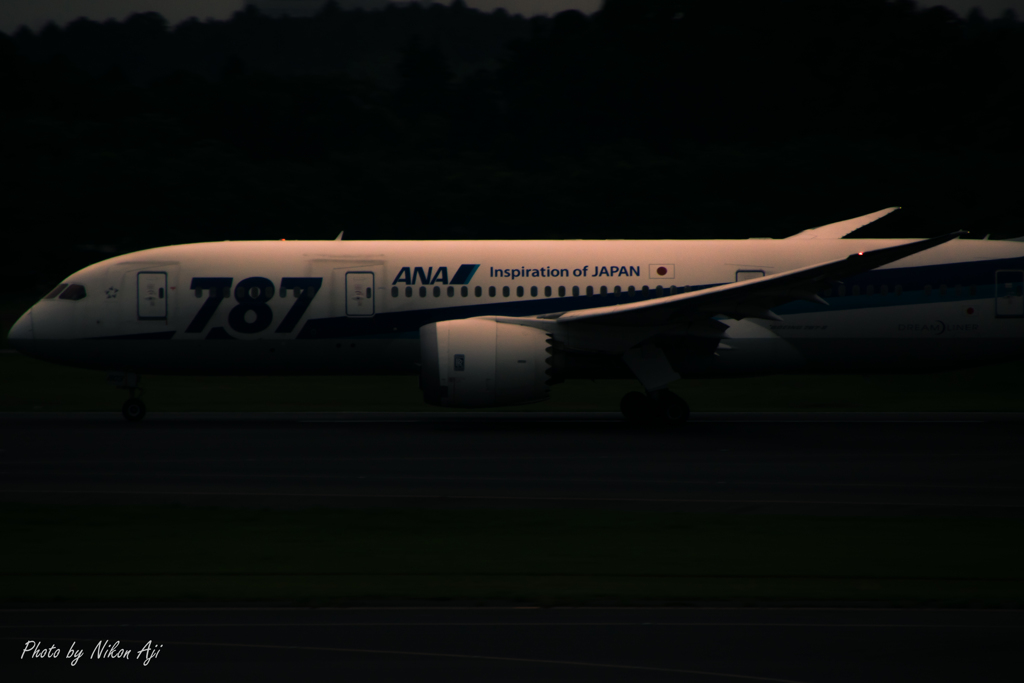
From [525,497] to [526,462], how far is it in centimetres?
275

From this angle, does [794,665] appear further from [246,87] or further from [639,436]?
[246,87]

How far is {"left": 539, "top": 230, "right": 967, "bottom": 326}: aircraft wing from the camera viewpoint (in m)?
18.0

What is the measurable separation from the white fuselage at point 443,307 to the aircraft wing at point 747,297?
1046 millimetres

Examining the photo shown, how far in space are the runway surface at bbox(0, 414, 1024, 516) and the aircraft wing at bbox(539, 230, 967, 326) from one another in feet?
6.30

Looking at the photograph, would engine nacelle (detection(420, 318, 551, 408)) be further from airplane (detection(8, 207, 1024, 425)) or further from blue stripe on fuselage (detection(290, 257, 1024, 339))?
blue stripe on fuselage (detection(290, 257, 1024, 339))

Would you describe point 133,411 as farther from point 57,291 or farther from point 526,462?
point 526,462

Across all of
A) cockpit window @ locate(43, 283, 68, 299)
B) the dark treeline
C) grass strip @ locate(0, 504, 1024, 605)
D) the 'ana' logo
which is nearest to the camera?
grass strip @ locate(0, 504, 1024, 605)

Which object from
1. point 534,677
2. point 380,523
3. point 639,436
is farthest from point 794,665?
point 639,436

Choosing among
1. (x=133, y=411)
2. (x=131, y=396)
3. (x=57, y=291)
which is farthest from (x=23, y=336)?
(x=133, y=411)

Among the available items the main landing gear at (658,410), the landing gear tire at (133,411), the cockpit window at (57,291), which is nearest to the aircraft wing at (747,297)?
the main landing gear at (658,410)

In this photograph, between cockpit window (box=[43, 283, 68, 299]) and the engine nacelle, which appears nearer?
the engine nacelle

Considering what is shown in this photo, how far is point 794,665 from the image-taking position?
21.8 ft

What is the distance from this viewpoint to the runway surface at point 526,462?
40.3ft

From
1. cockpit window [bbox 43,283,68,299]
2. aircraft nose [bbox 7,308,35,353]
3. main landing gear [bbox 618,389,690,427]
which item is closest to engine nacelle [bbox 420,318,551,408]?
main landing gear [bbox 618,389,690,427]
